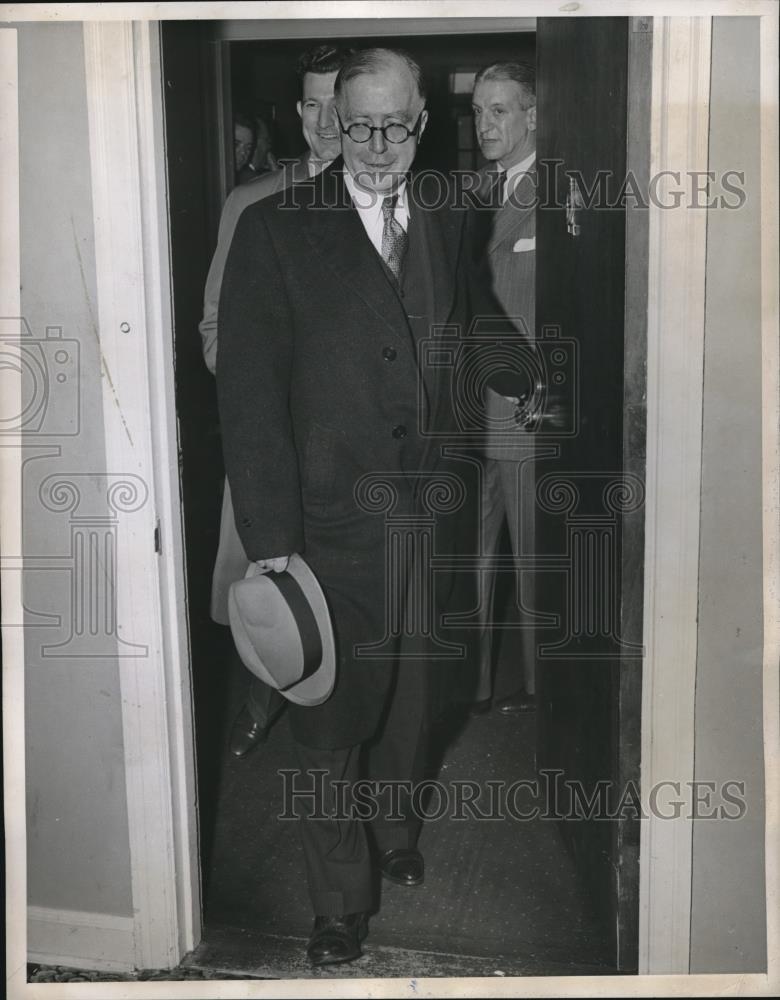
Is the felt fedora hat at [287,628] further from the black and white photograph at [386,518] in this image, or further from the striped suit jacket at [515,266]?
the striped suit jacket at [515,266]

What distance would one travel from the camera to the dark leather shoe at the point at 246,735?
2895 mm

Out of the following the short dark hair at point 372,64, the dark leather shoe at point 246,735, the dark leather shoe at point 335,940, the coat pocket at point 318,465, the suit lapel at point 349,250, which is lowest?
the dark leather shoe at point 335,940

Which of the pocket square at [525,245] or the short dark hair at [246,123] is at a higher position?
the short dark hair at [246,123]

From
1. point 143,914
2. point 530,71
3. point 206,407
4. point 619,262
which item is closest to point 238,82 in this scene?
point 206,407

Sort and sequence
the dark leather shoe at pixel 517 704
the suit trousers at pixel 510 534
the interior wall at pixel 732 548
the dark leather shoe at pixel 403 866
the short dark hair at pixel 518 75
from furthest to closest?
the dark leather shoe at pixel 517 704, the suit trousers at pixel 510 534, the short dark hair at pixel 518 75, the dark leather shoe at pixel 403 866, the interior wall at pixel 732 548

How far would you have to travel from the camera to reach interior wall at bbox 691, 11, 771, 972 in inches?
66.3

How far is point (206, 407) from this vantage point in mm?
3482

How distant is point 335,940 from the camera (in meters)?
2.06

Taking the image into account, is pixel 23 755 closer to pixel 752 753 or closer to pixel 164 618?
pixel 164 618

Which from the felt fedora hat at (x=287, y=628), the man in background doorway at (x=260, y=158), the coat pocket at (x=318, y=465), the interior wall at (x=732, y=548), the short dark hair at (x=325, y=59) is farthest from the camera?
the man in background doorway at (x=260, y=158)

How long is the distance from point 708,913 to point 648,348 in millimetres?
950

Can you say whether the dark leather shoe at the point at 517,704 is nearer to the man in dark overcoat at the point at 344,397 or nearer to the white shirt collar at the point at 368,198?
the man in dark overcoat at the point at 344,397

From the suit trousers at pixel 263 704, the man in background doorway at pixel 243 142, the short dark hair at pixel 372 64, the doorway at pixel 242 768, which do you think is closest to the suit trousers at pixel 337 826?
the doorway at pixel 242 768

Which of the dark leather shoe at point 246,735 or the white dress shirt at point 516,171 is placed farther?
the dark leather shoe at point 246,735
